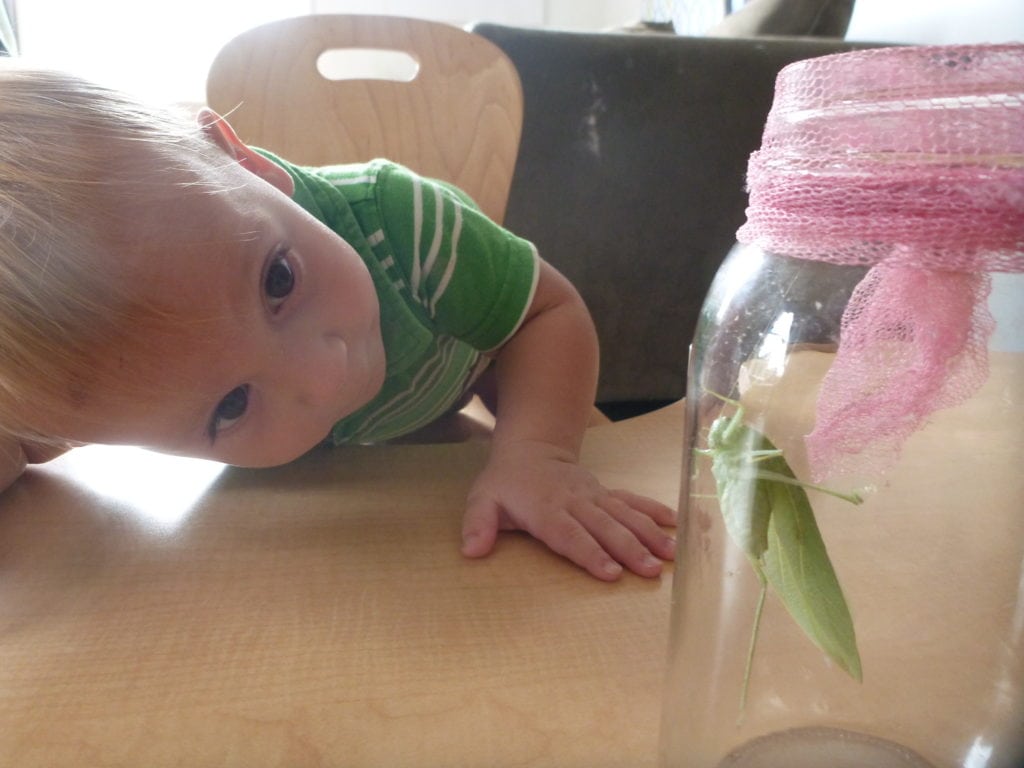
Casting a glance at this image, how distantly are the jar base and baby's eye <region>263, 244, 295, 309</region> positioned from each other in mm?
323

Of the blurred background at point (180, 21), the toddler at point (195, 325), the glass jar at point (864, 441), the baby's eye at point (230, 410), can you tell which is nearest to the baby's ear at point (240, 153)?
the toddler at point (195, 325)

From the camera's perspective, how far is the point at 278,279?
43 cm

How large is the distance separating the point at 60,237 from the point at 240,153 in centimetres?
19

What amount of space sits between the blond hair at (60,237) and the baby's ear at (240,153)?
99 millimetres

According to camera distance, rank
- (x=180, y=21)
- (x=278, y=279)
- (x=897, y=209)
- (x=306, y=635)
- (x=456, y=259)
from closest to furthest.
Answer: (x=897, y=209)
(x=306, y=635)
(x=278, y=279)
(x=456, y=259)
(x=180, y=21)

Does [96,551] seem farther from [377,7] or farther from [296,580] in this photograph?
[377,7]

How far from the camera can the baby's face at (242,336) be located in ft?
1.21

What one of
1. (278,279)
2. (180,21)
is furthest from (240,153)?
(180,21)

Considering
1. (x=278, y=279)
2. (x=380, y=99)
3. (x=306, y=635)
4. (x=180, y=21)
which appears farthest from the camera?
(x=180, y=21)

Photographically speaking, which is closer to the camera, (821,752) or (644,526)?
(821,752)

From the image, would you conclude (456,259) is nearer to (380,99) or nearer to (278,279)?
(278,279)

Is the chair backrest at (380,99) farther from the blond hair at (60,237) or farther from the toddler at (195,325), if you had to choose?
the blond hair at (60,237)

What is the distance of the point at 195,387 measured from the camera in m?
0.39

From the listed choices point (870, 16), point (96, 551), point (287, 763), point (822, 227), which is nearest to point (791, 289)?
point (822, 227)
